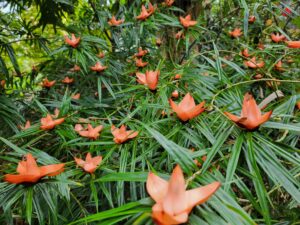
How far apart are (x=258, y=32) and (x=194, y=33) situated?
2.78 feet

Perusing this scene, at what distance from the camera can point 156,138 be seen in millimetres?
474

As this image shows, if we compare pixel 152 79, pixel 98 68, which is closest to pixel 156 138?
pixel 152 79

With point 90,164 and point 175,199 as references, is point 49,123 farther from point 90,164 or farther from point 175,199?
point 175,199

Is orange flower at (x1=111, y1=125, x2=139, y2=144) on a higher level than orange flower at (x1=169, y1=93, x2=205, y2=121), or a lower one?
lower

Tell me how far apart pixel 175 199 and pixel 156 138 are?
0.13m

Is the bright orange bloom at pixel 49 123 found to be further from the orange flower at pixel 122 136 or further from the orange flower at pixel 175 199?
the orange flower at pixel 175 199

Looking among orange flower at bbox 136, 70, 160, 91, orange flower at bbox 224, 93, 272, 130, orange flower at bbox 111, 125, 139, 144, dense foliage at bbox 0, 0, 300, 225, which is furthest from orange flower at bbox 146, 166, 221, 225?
orange flower at bbox 136, 70, 160, 91

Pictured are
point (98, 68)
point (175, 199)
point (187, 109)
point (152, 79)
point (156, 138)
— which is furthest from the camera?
point (98, 68)

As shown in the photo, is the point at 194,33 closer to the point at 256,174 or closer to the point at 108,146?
the point at 108,146

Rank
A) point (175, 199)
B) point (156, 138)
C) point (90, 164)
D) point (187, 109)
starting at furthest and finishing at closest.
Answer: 1. point (90, 164)
2. point (187, 109)
3. point (156, 138)
4. point (175, 199)

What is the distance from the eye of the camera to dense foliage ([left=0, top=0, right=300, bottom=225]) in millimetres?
477

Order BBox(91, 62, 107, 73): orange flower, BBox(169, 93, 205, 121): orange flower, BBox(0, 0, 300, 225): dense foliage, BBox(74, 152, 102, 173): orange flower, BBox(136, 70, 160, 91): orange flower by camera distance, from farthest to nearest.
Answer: BBox(91, 62, 107, 73): orange flower, BBox(136, 70, 160, 91): orange flower, BBox(74, 152, 102, 173): orange flower, BBox(169, 93, 205, 121): orange flower, BBox(0, 0, 300, 225): dense foliage

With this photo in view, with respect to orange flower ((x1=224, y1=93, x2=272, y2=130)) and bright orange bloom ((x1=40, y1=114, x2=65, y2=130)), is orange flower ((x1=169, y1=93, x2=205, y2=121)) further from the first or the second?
bright orange bloom ((x1=40, y1=114, x2=65, y2=130))

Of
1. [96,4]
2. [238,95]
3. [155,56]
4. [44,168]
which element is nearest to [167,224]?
[44,168]
